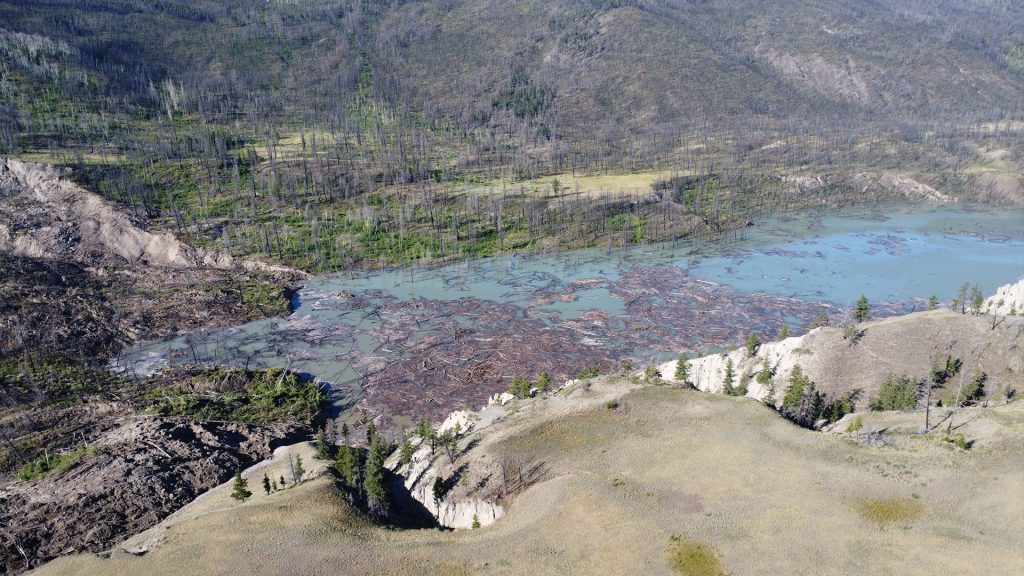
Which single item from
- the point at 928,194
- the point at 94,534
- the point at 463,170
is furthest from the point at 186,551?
the point at 928,194

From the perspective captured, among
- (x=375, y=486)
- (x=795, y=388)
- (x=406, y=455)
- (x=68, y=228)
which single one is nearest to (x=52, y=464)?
(x=375, y=486)

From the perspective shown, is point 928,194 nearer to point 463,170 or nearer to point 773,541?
point 463,170

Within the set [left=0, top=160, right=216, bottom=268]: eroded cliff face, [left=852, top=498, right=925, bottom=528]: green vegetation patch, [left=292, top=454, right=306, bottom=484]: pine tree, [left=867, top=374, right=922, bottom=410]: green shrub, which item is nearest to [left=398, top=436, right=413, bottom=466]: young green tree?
[left=292, top=454, right=306, bottom=484]: pine tree

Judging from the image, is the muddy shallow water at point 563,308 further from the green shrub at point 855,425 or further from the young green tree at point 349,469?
the green shrub at point 855,425

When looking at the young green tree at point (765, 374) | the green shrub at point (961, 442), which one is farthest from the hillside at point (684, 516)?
the young green tree at point (765, 374)

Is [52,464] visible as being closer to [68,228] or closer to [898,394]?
[898,394]

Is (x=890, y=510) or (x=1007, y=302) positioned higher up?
(x=890, y=510)
